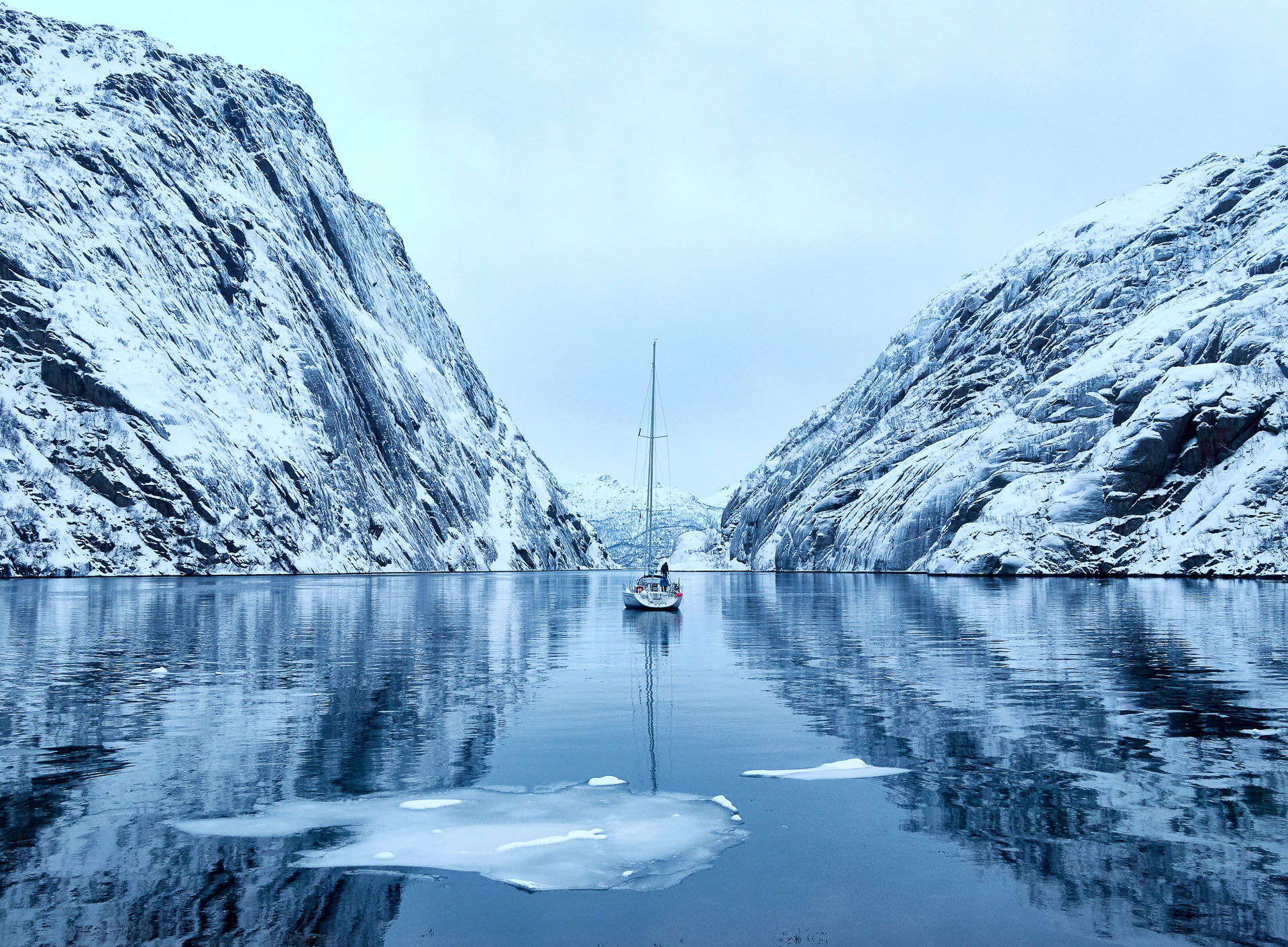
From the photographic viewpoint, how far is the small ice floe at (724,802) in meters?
15.6

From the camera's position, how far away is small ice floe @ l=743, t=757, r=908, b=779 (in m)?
17.8

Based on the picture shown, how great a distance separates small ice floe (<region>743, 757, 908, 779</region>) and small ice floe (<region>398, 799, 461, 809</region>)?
5338 mm

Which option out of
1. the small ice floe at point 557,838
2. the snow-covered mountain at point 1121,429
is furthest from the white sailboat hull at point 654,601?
the snow-covered mountain at point 1121,429

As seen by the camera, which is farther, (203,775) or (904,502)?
(904,502)

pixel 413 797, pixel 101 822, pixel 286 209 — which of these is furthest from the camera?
pixel 286 209

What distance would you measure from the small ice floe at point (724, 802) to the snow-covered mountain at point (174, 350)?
127 m

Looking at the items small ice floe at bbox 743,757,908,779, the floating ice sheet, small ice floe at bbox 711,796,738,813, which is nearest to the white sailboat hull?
small ice floe at bbox 743,757,908,779

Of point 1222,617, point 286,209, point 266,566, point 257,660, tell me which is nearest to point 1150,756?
point 257,660

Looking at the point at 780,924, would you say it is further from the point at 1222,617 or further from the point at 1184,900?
the point at 1222,617

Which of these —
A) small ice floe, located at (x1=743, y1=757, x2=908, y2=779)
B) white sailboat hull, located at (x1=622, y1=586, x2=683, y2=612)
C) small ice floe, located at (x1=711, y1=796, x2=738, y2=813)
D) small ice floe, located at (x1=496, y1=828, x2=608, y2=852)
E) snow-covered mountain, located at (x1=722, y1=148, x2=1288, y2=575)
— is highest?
snow-covered mountain, located at (x1=722, y1=148, x2=1288, y2=575)

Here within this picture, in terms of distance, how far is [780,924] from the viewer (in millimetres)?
10711

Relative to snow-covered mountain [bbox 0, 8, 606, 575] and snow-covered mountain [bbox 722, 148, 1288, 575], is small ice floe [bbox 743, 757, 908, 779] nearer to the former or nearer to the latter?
snow-covered mountain [bbox 722, 148, 1288, 575]

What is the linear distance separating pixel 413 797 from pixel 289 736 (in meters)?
6.31

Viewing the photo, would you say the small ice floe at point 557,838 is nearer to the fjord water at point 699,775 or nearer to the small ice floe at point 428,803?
the fjord water at point 699,775
